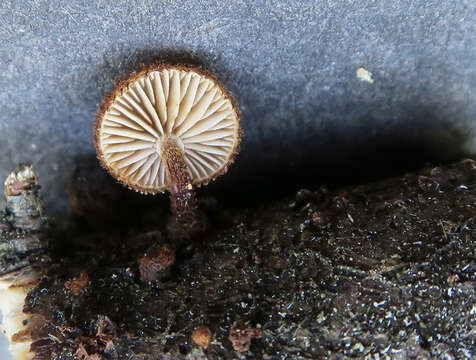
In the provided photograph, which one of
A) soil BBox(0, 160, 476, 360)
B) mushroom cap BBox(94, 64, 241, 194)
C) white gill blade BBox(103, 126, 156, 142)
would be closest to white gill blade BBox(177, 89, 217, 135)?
mushroom cap BBox(94, 64, 241, 194)

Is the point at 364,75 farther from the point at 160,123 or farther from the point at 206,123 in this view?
the point at 160,123

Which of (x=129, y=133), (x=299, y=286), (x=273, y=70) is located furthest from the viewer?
(x=273, y=70)

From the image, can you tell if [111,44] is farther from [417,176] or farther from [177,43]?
[417,176]

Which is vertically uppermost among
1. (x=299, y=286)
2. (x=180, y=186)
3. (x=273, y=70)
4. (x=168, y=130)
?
(x=273, y=70)

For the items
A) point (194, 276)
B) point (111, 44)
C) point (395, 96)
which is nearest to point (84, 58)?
point (111, 44)

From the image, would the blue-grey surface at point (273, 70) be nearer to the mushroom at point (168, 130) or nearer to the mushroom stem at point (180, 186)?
the mushroom at point (168, 130)

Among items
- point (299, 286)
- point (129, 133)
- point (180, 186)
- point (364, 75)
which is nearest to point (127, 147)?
point (129, 133)

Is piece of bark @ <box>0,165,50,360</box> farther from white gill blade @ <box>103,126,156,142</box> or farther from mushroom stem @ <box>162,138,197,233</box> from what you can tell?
mushroom stem @ <box>162,138,197,233</box>
